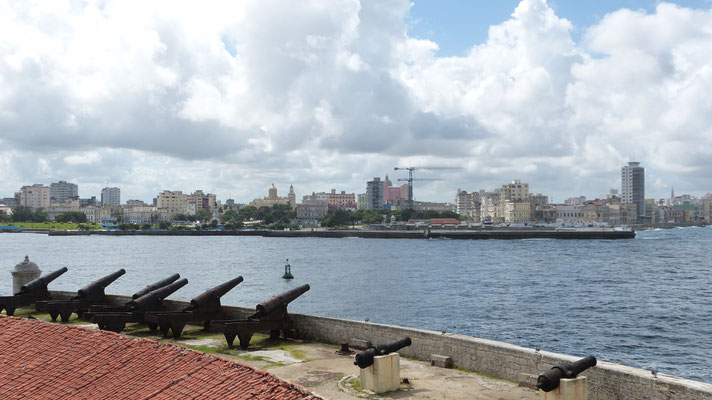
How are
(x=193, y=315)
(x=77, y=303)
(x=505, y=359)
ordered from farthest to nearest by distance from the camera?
(x=77, y=303)
(x=193, y=315)
(x=505, y=359)

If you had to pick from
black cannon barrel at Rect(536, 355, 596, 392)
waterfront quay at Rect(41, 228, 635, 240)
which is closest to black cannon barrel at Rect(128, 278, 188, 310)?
black cannon barrel at Rect(536, 355, 596, 392)

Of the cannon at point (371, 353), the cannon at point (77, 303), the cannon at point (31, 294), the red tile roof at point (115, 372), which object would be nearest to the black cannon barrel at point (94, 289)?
the cannon at point (77, 303)

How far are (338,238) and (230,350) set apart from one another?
141885mm

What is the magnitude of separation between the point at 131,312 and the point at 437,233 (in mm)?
133873

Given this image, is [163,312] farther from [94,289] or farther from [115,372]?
[115,372]

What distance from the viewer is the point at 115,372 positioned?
25.9 feet

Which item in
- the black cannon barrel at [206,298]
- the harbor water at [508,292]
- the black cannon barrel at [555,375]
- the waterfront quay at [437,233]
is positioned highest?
the black cannon barrel at [206,298]

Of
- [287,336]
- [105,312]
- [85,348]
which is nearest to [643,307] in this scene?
[287,336]

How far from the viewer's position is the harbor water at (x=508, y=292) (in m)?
29.0

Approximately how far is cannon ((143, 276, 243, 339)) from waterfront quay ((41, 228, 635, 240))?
128 m

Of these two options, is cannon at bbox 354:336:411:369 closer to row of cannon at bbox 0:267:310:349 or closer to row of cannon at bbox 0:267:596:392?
row of cannon at bbox 0:267:596:392

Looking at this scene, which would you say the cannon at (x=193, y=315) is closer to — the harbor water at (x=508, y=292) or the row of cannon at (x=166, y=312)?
the row of cannon at (x=166, y=312)

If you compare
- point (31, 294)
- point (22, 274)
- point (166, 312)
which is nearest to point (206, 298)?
point (166, 312)

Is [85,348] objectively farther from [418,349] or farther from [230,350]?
[418,349]
